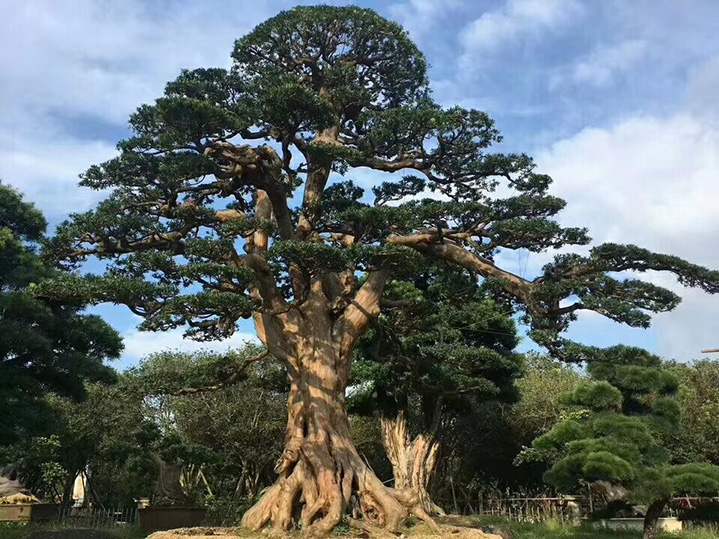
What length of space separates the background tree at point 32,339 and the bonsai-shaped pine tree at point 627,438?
6424 mm

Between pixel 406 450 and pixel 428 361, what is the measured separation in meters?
3.93

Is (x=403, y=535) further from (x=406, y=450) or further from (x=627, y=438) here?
(x=406, y=450)

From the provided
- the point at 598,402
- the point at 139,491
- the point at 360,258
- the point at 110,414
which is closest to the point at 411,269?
the point at 360,258

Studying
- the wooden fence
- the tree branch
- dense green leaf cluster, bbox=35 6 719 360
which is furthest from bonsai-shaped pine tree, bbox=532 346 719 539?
the wooden fence

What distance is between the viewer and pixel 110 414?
656 inches

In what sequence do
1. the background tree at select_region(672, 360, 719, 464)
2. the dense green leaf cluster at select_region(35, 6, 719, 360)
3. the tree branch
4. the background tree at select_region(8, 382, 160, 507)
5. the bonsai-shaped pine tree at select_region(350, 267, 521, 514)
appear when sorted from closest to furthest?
the dense green leaf cluster at select_region(35, 6, 719, 360), the tree branch, the bonsai-shaped pine tree at select_region(350, 267, 521, 514), the background tree at select_region(8, 382, 160, 507), the background tree at select_region(672, 360, 719, 464)

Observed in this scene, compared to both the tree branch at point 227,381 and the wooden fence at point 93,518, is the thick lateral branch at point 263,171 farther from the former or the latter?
the wooden fence at point 93,518

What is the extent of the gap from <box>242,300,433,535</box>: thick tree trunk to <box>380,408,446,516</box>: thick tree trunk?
580cm

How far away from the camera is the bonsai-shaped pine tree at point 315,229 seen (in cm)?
676

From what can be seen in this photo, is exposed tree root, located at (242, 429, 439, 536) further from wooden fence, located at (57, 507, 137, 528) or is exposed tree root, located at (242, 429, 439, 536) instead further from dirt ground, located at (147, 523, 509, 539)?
wooden fence, located at (57, 507, 137, 528)

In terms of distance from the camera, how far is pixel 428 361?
10680 mm

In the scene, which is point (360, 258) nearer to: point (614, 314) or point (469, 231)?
point (469, 231)

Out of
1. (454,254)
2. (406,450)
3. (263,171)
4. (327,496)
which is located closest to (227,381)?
(327,496)

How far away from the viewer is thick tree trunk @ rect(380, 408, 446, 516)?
13711 millimetres
